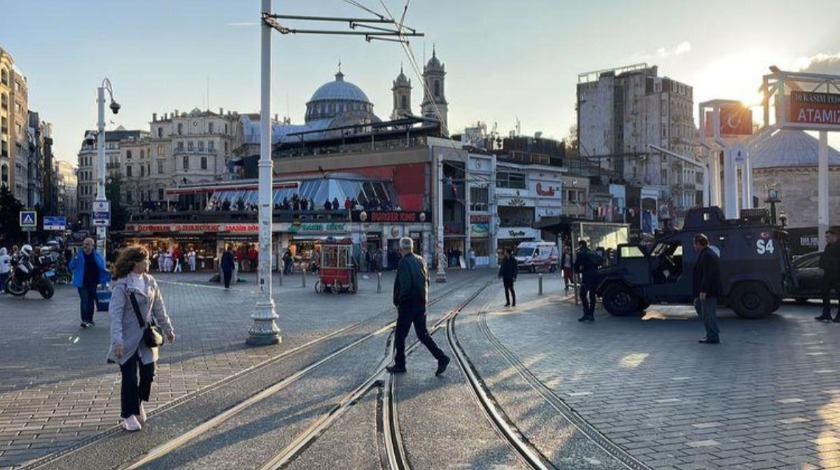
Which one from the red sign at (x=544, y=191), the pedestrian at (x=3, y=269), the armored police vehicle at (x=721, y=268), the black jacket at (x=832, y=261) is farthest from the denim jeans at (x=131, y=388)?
the red sign at (x=544, y=191)

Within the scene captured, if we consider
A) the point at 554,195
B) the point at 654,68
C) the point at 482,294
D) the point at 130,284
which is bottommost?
the point at 482,294

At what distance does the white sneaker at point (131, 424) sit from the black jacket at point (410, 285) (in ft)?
12.4

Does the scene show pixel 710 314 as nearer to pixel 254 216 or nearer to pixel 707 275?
pixel 707 275

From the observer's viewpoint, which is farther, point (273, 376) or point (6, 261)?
point (6, 261)

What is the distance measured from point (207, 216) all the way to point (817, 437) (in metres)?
49.8

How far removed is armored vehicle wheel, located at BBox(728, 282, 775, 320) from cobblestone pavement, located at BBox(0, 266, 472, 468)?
878 centimetres

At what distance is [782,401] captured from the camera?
25.5 feet

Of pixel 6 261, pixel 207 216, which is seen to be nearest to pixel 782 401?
pixel 6 261

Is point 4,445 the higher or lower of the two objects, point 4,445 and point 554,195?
the lower

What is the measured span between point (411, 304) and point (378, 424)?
9.45ft

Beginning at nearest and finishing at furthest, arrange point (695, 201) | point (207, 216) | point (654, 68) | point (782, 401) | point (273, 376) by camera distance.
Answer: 1. point (782, 401)
2. point (273, 376)
3. point (207, 216)
4. point (654, 68)
5. point (695, 201)

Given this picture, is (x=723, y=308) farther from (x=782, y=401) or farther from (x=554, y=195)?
(x=554, y=195)

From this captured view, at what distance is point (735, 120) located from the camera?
26.8 m

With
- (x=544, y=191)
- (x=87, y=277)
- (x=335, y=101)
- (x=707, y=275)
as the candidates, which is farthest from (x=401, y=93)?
(x=707, y=275)
